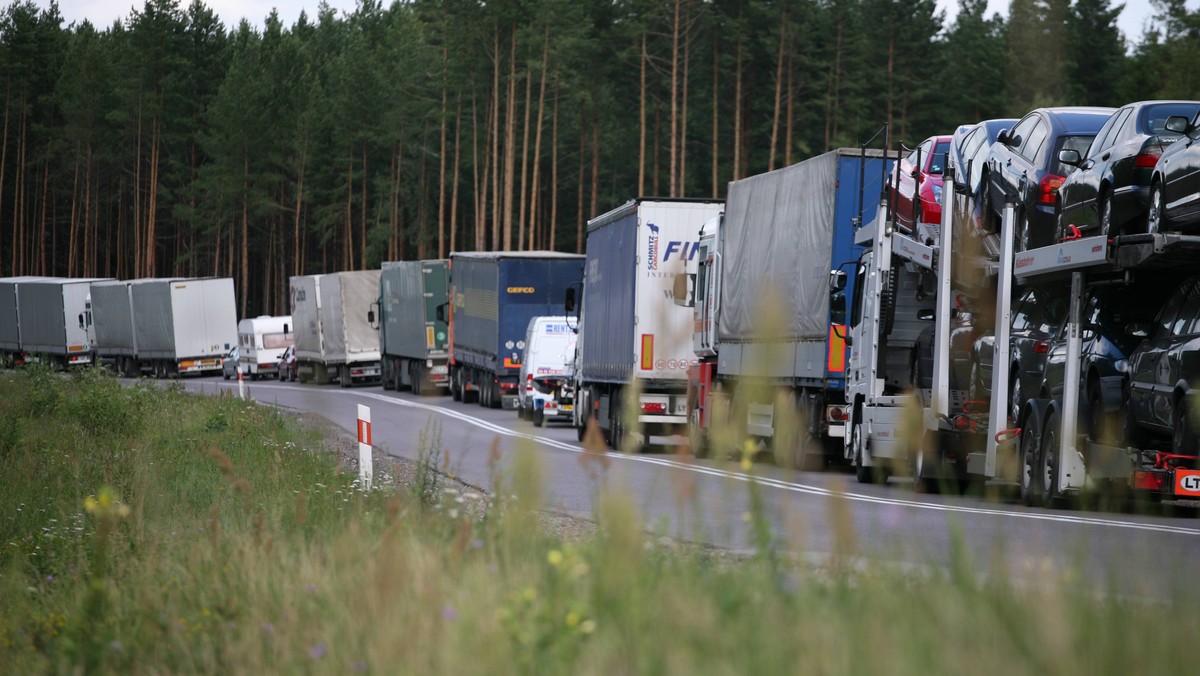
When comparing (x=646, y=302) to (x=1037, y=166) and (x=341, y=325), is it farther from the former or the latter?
(x=341, y=325)

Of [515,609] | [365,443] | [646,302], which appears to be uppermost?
[646,302]

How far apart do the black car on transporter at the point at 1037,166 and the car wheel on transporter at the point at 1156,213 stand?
1.77 metres

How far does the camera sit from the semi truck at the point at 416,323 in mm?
50625

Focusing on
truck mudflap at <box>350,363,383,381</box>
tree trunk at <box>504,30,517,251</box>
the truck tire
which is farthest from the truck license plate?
tree trunk at <box>504,30,517,251</box>

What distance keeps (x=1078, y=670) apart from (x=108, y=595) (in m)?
4.50

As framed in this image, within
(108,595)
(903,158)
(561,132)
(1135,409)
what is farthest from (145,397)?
(561,132)

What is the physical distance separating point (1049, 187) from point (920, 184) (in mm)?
3190

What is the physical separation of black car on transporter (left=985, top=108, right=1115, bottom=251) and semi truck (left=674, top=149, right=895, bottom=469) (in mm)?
3068

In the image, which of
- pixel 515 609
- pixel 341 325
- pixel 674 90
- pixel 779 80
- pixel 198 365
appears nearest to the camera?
pixel 515 609

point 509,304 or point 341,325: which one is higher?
point 509,304

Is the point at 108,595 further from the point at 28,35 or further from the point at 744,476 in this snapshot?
A: the point at 28,35

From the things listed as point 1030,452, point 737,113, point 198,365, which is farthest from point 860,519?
point 198,365

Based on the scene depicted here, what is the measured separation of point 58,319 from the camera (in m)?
76.4

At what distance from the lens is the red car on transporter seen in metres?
18.6
